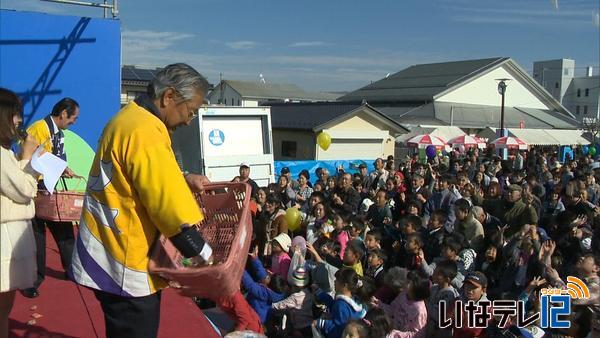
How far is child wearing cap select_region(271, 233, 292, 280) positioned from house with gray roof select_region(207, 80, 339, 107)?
4180 cm

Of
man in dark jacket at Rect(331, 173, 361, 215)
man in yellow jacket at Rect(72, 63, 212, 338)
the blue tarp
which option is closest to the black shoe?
man in yellow jacket at Rect(72, 63, 212, 338)

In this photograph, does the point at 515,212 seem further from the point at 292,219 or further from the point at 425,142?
the point at 425,142

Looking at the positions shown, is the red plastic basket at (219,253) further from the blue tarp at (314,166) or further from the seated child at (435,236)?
the blue tarp at (314,166)

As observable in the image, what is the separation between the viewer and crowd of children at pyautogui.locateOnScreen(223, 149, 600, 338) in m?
4.07

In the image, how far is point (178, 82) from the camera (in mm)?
1997

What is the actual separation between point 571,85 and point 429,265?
66.4 m

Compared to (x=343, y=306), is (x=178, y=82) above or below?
above

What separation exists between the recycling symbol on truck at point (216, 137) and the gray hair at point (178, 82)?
9.67 metres

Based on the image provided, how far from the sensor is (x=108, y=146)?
6.39 feet

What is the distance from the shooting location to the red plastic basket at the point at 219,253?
1876 millimetres

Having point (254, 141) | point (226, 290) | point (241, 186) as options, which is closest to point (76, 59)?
point (254, 141)

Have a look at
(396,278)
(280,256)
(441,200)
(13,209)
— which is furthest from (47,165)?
(441,200)

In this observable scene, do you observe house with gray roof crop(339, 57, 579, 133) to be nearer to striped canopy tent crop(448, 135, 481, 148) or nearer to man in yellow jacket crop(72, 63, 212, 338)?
striped canopy tent crop(448, 135, 481, 148)

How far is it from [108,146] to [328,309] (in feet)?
9.99
